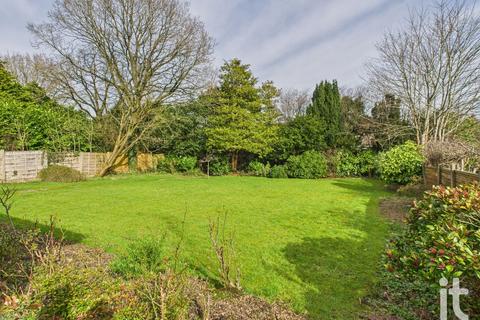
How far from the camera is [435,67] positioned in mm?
12656

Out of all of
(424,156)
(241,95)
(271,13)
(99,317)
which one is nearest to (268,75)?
(241,95)

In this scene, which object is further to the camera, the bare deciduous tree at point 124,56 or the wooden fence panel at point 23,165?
the bare deciduous tree at point 124,56

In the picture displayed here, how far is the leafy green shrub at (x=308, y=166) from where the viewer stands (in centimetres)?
1520

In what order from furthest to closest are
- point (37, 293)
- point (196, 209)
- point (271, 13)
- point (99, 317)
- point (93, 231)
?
point (271, 13) < point (196, 209) < point (93, 231) < point (99, 317) < point (37, 293)

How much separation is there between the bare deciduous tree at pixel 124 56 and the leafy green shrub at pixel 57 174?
254 centimetres

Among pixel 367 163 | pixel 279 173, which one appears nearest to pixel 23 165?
pixel 279 173

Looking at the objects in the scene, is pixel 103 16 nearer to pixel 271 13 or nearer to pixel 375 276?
pixel 271 13

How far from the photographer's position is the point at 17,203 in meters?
7.28

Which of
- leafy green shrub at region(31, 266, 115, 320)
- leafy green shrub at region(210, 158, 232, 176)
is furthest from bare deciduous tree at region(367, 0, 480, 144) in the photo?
leafy green shrub at region(31, 266, 115, 320)

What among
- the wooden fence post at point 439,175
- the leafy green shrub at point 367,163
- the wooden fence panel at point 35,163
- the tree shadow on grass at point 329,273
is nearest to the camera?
the tree shadow on grass at point 329,273

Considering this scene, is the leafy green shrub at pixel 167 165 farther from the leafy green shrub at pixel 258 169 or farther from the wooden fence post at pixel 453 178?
the wooden fence post at pixel 453 178

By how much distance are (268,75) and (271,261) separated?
1818 centimetres

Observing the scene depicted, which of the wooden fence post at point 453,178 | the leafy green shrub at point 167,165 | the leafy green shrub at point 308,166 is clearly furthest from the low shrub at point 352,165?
the leafy green shrub at point 167,165

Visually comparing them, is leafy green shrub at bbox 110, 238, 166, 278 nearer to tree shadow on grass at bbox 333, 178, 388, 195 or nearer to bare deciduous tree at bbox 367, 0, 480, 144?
tree shadow on grass at bbox 333, 178, 388, 195
